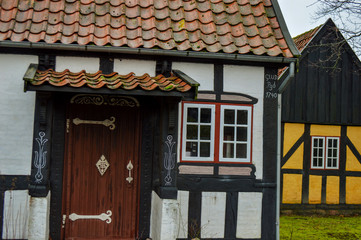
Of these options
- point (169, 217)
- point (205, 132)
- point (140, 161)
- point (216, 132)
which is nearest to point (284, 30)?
point (216, 132)

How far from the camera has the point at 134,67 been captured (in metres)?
7.36

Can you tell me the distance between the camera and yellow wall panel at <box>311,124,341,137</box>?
14430 millimetres

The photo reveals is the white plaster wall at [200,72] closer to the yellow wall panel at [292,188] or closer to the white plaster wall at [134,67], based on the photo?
the white plaster wall at [134,67]

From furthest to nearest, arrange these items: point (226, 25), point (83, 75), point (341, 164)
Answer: point (341, 164)
point (226, 25)
point (83, 75)

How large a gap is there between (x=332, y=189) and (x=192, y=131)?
345 inches

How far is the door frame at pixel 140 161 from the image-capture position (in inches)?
284

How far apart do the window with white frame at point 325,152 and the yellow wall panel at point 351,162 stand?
0.37 meters

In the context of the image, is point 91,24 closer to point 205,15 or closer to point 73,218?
point 205,15

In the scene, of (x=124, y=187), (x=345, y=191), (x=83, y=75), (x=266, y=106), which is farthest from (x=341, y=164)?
(x=83, y=75)

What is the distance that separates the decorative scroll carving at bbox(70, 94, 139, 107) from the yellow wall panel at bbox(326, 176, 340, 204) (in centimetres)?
927

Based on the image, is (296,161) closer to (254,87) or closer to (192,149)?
(254,87)

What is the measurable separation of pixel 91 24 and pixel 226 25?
2307 mm

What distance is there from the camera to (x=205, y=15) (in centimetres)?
797

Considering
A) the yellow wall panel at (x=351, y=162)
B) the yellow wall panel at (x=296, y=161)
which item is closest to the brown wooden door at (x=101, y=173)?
the yellow wall panel at (x=296, y=161)
